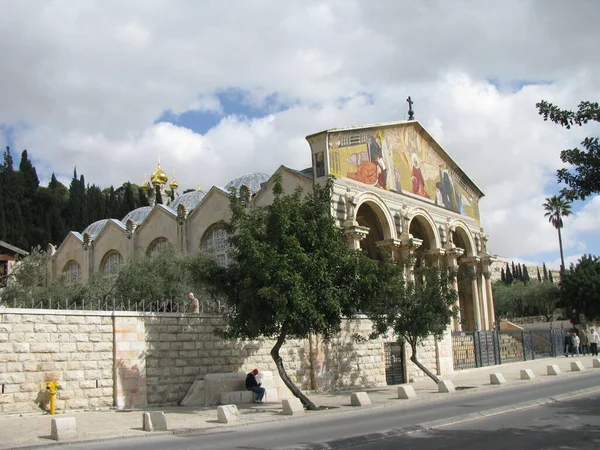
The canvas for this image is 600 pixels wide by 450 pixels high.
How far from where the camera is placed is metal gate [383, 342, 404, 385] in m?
24.8

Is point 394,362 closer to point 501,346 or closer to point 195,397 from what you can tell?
point 195,397

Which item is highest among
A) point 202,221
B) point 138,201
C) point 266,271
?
point 138,201

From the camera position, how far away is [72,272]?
47.8 metres

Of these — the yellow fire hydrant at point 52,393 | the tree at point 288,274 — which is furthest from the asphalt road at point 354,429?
the yellow fire hydrant at point 52,393

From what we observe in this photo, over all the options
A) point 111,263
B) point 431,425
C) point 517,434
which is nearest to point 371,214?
point 111,263

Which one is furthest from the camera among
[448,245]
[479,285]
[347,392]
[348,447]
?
[479,285]

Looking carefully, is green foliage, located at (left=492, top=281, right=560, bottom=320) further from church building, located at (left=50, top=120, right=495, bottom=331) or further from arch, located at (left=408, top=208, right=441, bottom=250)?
arch, located at (left=408, top=208, right=441, bottom=250)

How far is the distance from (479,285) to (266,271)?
33080 mm

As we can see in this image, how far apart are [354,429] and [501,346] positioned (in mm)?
27142

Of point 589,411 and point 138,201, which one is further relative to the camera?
point 138,201

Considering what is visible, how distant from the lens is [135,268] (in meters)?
30.7

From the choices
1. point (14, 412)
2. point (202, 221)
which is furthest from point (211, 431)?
point (202, 221)

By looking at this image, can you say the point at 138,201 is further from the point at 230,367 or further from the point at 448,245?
the point at 230,367

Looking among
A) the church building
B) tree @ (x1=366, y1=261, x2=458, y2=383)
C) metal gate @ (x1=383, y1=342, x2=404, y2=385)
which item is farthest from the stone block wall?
the church building
